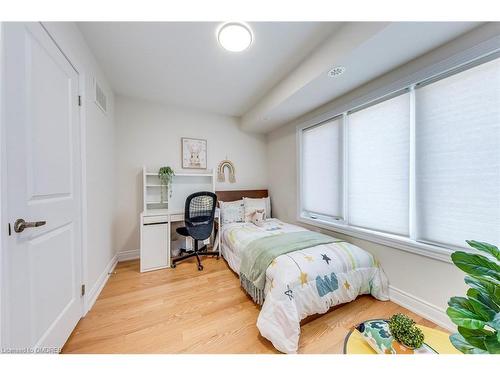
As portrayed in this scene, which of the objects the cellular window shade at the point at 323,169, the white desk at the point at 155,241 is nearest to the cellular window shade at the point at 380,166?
the cellular window shade at the point at 323,169

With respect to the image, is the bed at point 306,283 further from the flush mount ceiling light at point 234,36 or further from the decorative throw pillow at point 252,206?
the flush mount ceiling light at point 234,36

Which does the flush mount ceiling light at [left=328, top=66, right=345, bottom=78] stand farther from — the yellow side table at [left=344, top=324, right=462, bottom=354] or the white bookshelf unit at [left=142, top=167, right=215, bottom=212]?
the white bookshelf unit at [left=142, top=167, right=215, bottom=212]

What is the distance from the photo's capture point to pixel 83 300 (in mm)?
1520

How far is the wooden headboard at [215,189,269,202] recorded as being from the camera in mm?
3262

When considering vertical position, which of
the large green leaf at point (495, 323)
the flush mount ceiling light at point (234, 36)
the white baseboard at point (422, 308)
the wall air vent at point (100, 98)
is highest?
the flush mount ceiling light at point (234, 36)

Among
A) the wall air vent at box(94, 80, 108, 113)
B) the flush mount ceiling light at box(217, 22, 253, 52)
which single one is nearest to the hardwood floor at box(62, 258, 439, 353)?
the wall air vent at box(94, 80, 108, 113)

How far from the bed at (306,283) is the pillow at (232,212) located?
0.92 meters

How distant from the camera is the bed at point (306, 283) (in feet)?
4.17

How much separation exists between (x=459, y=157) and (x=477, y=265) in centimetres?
119

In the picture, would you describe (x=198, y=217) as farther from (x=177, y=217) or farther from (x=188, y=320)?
(x=188, y=320)
